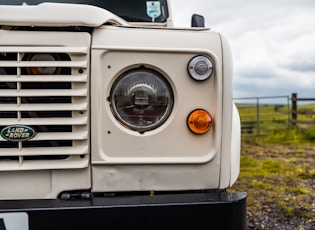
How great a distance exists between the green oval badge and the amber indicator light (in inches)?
28.9

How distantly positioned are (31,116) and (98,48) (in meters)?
0.44

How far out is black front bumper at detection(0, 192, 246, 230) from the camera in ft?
5.37

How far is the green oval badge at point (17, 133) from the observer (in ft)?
5.86

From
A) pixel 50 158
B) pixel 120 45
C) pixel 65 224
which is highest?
pixel 120 45

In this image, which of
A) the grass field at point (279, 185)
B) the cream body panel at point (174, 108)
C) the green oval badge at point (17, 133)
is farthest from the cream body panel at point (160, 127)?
the grass field at point (279, 185)

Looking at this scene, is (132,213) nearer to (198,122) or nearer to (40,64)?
(198,122)

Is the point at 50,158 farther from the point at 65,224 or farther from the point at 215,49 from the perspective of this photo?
the point at 215,49

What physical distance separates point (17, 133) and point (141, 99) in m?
0.58

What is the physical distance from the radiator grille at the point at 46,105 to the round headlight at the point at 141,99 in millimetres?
159

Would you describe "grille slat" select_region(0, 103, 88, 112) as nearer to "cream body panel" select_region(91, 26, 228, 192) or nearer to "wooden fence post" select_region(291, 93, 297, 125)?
"cream body panel" select_region(91, 26, 228, 192)

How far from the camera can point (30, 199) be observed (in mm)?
1787

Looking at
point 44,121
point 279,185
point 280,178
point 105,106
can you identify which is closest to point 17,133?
point 44,121

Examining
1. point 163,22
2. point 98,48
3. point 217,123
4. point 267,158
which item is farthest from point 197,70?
point 267,158

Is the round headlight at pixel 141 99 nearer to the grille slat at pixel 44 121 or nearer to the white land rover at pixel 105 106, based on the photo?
the white land rover at pixel 105 106
